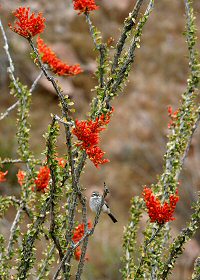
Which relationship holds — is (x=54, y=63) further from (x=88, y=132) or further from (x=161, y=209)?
(x=161, y=209)

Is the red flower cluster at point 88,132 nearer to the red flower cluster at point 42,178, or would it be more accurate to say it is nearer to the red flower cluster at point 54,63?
the red flower cluster at point 42,178

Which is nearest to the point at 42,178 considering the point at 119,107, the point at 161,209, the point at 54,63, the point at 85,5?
the point at 54,63

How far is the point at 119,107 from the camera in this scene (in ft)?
48.4

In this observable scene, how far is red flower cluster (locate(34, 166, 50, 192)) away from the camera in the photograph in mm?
4395

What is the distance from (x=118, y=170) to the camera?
13.5 metres

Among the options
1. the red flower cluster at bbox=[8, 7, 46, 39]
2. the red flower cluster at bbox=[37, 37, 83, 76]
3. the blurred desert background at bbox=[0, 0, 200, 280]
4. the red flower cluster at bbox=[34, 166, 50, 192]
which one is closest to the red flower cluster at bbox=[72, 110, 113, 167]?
the red flower cluster at bbox=[8, 7, 46, 39]

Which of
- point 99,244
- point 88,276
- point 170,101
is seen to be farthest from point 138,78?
point 88,276

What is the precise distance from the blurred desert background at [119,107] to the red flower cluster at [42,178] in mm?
6183

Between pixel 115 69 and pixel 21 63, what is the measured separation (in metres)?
11.1

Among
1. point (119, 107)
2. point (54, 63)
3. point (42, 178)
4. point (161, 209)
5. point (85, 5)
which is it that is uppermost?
point (119, 107)

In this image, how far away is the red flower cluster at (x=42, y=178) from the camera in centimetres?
439

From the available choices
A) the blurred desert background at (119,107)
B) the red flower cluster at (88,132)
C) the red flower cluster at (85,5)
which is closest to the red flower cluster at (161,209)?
the red flower cluster at (88,132)

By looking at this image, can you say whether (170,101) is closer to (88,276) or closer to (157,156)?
(157,156)

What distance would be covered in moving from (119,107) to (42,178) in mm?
10451
